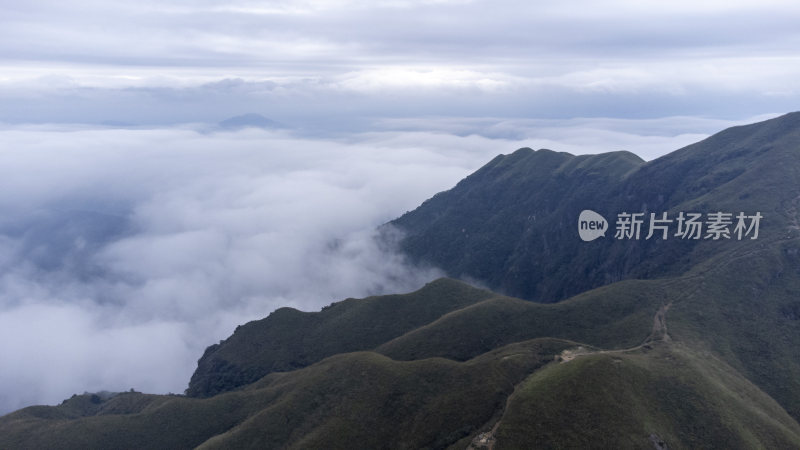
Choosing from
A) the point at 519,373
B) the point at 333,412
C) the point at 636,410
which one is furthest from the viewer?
the point at 333,412

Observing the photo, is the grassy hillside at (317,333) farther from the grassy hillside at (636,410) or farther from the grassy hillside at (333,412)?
the grassy hillside at (636,410)

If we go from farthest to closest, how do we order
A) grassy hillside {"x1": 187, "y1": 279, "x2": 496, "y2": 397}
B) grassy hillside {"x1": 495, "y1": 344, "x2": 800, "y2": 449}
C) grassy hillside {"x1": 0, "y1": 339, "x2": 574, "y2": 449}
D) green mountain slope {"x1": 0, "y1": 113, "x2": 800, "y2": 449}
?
grassy hillside {"x1": 187, "y1": 279, "x2": 496, "y2": 397}, grassy hillside {"x1": 0, "y1": 339, "x2": 574, "y2": 449}, green mountain slope {"x1": 0, "y1": 113, "x2": 800, "y2": 449}, grassy hillside {"x1": 495, "y1": 344, "x2": 800, "y2": 449}

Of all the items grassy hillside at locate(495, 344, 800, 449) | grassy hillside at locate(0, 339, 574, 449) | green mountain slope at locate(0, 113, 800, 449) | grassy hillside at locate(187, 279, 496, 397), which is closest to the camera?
grassy hillside at locate(495, 344, 800, 449)

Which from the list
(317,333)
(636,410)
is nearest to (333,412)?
(636,410)

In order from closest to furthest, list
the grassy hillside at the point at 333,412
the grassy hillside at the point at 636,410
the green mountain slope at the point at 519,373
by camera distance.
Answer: the grassy hillside at the point at 636,410, the green mountain slope at the point at 519,373, the grassy hillside at the point at 333,412

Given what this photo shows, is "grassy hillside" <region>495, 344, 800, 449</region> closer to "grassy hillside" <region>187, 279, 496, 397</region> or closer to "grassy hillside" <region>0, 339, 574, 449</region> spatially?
"grassy hillside" <region>0, 339, 574, 449</region>

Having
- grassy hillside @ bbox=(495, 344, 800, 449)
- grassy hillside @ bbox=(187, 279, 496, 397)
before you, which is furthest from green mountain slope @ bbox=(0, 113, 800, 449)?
grassy hillside @ bbox=(187, 279, 496, 397)

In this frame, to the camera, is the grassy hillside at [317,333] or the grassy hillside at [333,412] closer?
the grassy hillside at [333,412]

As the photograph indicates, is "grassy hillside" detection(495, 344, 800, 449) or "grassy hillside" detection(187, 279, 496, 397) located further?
"grassy hillside" detection(187, 279, 496, 397)

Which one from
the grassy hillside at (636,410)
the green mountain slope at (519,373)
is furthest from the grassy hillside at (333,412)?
the grassy hillside at (636,410)

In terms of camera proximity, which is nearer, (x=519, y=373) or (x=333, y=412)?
(x=519, y=373)

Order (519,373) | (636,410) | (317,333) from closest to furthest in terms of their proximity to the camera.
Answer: (636,410) → (519,373) → (317,333)

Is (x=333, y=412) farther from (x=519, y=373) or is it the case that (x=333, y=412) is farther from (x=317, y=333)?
(x=317, y=333)
